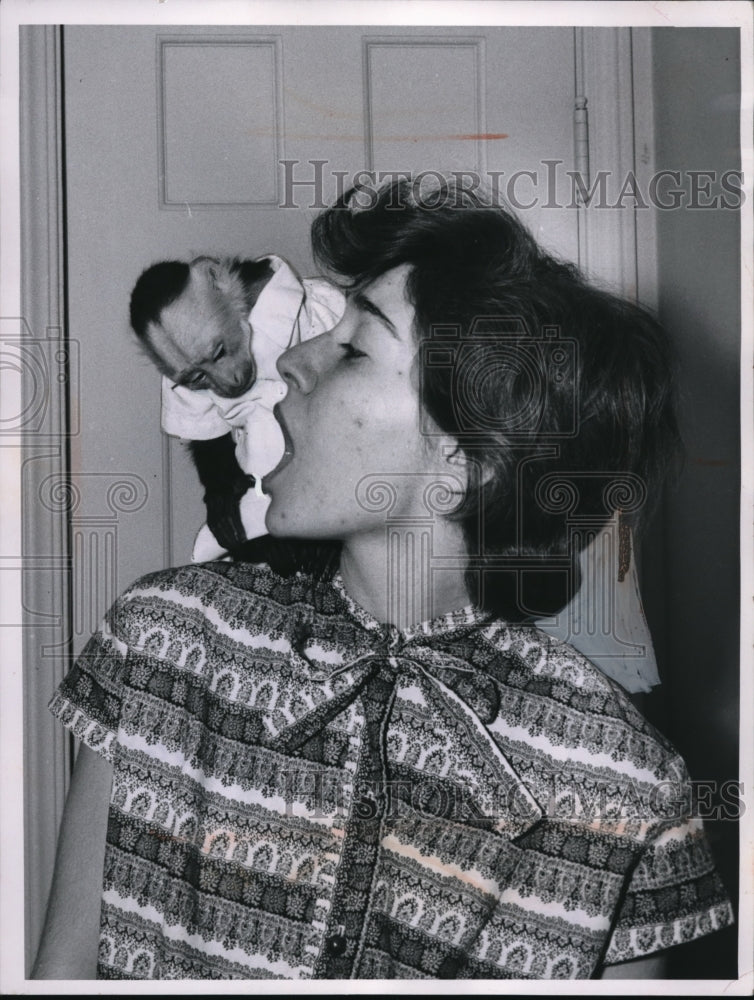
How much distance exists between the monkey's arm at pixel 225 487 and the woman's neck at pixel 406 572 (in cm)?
17

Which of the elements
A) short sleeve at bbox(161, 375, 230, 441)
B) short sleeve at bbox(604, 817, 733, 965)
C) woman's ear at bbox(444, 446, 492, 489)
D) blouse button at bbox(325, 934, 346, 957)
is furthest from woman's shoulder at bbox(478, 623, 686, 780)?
short sleeve at bbox(161, 375, 230, 441)

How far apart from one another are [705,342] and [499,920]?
932 millimetres

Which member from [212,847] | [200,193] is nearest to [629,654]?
[212,847]

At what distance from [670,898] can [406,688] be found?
514mm

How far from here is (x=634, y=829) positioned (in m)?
1.32

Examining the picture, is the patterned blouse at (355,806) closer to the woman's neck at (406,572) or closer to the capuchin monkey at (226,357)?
the woman's neck at (406,572)

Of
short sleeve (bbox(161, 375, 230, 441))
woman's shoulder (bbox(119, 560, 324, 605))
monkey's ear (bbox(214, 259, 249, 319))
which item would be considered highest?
monkey's ear (bbox(214, 259, 249, 319))

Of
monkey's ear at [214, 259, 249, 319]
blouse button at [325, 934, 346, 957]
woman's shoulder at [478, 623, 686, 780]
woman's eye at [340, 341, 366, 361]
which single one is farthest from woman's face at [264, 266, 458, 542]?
blouse button at [325, 934, 346, 957]

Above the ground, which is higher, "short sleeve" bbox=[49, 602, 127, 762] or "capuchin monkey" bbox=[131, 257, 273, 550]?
"capuchin monkey" bbox=[131, 257, 273, 550]

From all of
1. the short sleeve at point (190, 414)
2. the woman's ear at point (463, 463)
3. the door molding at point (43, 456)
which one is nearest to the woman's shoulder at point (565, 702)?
the woman's ear at point (463, 463)

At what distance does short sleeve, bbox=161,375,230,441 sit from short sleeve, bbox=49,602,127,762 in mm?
288

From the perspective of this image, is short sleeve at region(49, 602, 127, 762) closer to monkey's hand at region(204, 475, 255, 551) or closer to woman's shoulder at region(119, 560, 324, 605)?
woman's shoulder at region(119, 560, 324, 605)

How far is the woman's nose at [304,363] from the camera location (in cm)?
131

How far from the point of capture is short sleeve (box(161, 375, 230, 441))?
1.34 meters
